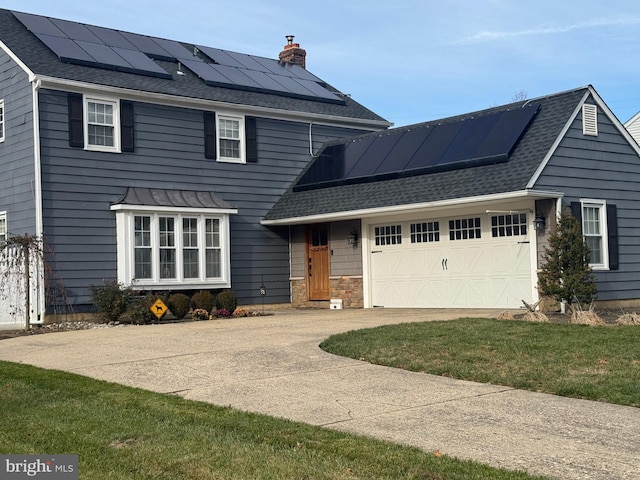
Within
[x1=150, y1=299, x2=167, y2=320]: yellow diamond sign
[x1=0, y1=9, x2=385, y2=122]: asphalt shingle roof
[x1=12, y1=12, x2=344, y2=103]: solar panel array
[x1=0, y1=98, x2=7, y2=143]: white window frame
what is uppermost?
[x1=12, y1=12, x2=344, y2=103]: solar panel array

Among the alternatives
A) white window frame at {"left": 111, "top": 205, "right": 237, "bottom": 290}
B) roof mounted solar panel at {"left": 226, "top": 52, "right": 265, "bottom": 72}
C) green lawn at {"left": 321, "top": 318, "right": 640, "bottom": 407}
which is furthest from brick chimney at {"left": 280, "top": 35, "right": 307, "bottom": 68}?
green lawn at {"left": 321, "top": 318, "right": 640, "bottom": 407}

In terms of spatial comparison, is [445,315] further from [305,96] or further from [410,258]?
[305,96]

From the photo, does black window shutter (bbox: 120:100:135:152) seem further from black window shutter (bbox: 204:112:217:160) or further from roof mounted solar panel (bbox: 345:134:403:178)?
roof mounted solar panel (bbox: 345:134:403:178)

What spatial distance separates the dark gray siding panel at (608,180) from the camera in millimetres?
16047

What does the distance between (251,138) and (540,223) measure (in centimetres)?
806

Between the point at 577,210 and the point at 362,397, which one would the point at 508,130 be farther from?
the point at 362,397

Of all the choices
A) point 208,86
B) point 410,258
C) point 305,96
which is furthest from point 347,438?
point 305,96

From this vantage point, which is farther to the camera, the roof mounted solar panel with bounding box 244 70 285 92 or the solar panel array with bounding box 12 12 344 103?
the roof mounted solar panel with bounding box 244 70 285 92

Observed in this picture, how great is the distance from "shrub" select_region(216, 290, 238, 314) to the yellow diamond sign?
163 cm

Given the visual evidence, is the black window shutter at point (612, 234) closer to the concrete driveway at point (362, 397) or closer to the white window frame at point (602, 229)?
the white window frame at point (602, 229)

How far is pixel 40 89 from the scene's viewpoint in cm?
1698

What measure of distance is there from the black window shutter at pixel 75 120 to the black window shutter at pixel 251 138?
441 centimetres

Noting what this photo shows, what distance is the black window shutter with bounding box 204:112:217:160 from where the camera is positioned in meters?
19.8

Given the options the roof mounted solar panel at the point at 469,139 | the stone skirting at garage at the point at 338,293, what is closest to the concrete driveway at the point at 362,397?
the roof mounted solar panel at the point at 469,139
